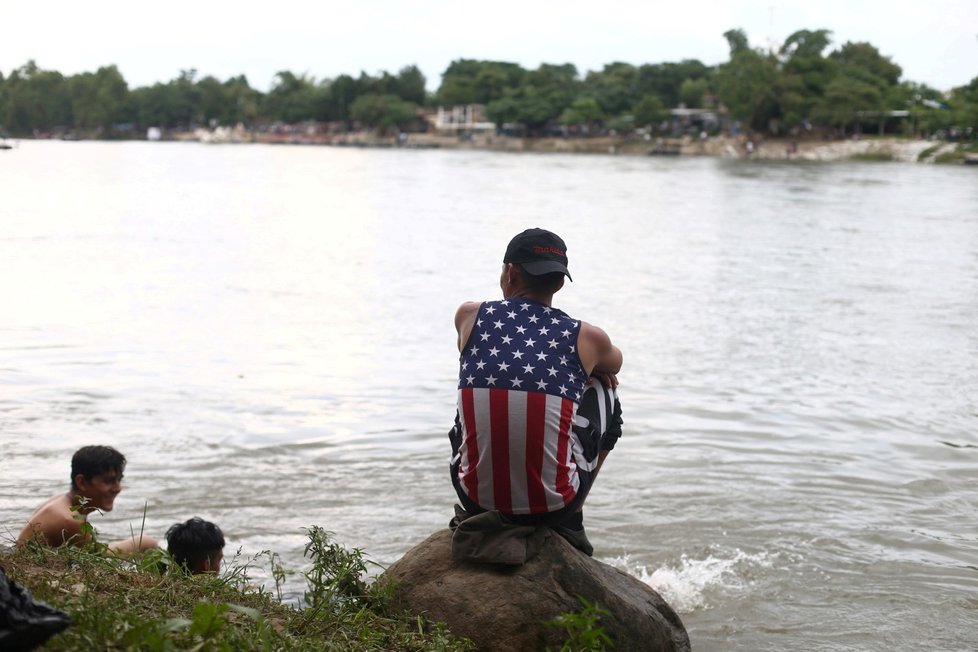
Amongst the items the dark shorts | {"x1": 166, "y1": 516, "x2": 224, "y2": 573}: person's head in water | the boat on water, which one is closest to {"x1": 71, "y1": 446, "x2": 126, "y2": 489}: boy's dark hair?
{"x1": 166, "y1": 516, "x2": 224, "y2": 573}: person's head in water

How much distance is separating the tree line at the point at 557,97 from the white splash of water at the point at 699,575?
290 ft

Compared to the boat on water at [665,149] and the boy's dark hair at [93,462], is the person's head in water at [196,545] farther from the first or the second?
the boat on water at [665,149]

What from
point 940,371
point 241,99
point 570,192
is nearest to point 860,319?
point 940,371

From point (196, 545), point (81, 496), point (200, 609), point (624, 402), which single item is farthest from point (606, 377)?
point (624, 402)

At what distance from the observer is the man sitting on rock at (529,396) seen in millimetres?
3938

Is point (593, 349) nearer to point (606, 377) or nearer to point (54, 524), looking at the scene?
point (606, 377)

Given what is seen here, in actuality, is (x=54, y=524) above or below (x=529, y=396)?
below

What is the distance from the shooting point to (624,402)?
1088cm

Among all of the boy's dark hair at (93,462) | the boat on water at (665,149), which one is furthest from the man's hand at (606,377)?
the boat on water at (665,149)

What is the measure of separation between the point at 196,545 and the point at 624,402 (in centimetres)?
649

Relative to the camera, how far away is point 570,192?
49.3 m

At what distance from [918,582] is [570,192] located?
4344 cm

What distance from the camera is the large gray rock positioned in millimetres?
4020

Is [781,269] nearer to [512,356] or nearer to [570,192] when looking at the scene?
[512,356]
